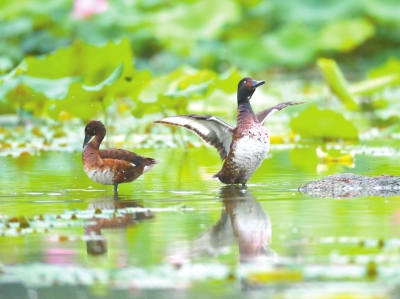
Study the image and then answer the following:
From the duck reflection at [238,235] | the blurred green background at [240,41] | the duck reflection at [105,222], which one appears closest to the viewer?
the duck reflection at [238,235]

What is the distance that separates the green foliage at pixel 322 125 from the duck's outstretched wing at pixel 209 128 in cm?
333

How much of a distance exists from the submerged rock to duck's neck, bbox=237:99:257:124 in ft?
2.29

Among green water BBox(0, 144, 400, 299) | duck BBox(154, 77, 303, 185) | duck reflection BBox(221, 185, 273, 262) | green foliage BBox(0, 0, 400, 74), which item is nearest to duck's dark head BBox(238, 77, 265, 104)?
duck BBox(154, 77, 303, 185)

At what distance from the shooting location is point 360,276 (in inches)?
148

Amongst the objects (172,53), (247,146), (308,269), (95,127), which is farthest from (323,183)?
(172,53)

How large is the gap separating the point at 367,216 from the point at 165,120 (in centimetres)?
221

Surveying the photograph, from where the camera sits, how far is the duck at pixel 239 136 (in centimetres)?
686

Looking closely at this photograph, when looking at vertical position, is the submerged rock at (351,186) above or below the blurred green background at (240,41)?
below

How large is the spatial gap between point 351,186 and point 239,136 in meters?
0.91

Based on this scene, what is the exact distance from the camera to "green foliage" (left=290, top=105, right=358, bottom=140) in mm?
10617

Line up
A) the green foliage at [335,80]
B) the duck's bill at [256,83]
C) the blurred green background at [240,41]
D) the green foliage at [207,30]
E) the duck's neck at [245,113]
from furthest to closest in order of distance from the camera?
the green foliage at [207,30], the blurred green background at [240,41], the green foliage at [335,80], the duck's bill at [256,83], the duck's neck at [245,113]

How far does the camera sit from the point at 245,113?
709 cm

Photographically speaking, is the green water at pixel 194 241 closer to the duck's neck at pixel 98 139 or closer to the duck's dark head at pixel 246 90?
the duck's neck at pixel 98 139

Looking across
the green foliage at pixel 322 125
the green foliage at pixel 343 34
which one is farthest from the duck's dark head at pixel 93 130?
the green foliage at pixel 343 34
